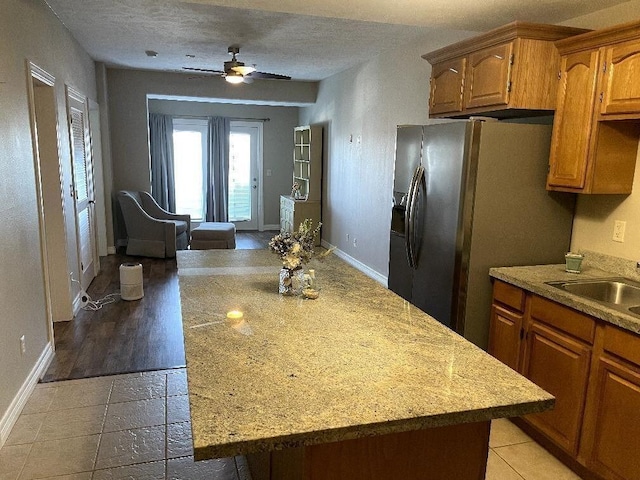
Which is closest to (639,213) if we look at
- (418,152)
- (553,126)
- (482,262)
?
(553,126)

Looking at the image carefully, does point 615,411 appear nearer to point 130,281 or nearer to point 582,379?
point 582,379

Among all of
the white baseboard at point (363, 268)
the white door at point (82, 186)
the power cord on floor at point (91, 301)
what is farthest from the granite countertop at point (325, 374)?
the white door at point (82, 186)

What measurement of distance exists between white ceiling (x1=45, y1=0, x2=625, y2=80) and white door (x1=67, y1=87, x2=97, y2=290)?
2.45ft

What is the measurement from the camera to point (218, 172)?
347 inches

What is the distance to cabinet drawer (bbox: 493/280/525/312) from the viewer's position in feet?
8.48

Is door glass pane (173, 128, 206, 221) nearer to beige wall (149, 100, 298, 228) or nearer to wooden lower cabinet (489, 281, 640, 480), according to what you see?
beige wall (149, 100, 298, 228)

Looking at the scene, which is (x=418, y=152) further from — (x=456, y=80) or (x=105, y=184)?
(x=105, y=184)

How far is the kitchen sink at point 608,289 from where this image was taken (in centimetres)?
248

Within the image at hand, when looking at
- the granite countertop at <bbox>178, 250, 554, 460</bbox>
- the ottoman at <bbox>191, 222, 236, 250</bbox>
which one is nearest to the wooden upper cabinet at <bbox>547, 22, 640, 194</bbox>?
the granite countertop at <bbox>178, 250, 554, 460</bbox>

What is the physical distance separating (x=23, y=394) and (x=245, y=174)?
22.1 ft

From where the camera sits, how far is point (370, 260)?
5.84m

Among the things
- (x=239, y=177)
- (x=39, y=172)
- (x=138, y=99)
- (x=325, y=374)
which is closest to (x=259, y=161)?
(x=239, y=177)

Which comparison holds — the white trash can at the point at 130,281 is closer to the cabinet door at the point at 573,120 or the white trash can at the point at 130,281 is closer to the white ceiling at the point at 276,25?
the white ceiling at the point at 276,25

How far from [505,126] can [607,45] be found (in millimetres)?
604
